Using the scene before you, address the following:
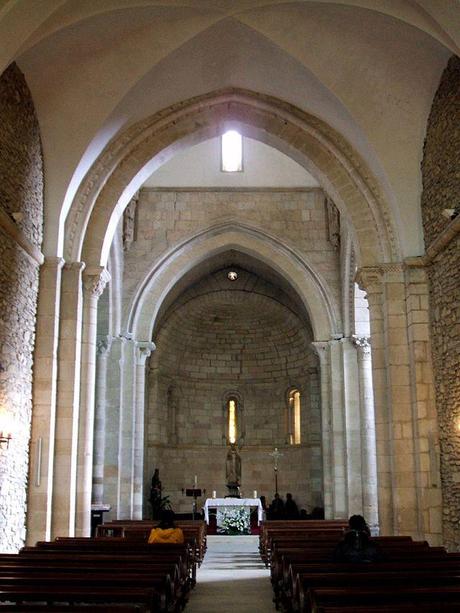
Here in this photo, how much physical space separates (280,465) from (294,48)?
1715 cm

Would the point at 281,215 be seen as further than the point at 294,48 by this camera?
Yes

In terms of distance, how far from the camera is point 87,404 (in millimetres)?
14266

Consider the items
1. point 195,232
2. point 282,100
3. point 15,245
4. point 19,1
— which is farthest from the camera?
point 195,232

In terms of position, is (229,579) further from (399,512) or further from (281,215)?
(281,215)

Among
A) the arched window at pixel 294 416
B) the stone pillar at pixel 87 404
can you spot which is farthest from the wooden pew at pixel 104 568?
the arched window at pixel 294 416

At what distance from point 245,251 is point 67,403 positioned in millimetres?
10887

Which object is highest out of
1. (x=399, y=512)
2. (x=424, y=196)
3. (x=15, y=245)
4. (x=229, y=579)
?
(x=424, y=196)

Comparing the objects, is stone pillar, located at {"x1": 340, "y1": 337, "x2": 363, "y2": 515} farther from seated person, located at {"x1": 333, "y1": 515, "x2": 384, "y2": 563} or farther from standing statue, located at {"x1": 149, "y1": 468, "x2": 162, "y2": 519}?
seated person, located at {"x1": 333, "y1": 515, "x2": 384, "y2": 563}

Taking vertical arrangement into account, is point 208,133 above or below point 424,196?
above

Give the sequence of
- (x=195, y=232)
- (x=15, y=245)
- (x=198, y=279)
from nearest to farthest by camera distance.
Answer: (x=15, y=245)
(x=195, y=232)
(x=198, y=279)

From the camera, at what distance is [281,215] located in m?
22.8

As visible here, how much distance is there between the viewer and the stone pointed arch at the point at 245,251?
22.2 metres

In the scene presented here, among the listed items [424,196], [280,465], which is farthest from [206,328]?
[424,196]

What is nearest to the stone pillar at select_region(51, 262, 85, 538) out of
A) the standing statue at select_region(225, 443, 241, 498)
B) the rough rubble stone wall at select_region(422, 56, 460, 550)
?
the rough rubble stone wall at select_region(422, 56, 460, 550)
